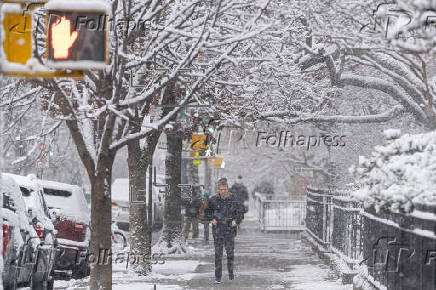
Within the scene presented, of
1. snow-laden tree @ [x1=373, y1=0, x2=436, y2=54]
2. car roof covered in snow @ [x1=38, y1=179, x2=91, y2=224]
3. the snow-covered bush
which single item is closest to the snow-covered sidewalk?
car roof covered in snow @ [x1=38, y1=179, x2=91, y2=224]

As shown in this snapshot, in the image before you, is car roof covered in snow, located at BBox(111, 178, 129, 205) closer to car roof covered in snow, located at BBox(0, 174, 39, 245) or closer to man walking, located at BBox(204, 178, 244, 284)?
man walking, located at BBox(204, 178, 244, 284)

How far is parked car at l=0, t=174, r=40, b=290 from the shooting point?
1173 cm

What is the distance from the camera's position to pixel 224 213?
1659 centimetres

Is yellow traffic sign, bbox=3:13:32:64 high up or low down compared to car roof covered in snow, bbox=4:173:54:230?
up

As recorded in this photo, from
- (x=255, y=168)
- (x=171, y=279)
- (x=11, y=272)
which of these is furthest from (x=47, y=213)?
(x=255, y=168)

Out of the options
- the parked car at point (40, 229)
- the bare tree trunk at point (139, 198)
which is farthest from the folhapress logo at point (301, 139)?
the parked car at point (40, 229)

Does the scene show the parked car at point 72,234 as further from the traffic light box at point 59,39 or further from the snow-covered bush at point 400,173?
the traffic light box at point 59,39

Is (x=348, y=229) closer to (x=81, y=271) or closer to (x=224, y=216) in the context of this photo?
(x=224, y=216)

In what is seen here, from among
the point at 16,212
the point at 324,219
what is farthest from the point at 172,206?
the point at 16,212

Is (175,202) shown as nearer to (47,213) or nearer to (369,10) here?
(47,213)

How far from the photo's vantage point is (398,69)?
18219mm

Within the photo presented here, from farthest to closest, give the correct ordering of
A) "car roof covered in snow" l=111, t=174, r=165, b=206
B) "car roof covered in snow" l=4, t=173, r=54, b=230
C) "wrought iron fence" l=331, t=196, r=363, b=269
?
"car roof covered in snow" l=111, t=174, r=165, b=206
"wrought iron fence" l=331, t=196, r=363, b=269
"car roof covered in snow" l=4, t=173, r=54, b=230

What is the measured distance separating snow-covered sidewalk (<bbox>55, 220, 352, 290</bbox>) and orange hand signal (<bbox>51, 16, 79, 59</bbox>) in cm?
593

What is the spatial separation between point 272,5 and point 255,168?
4906 centimetres
